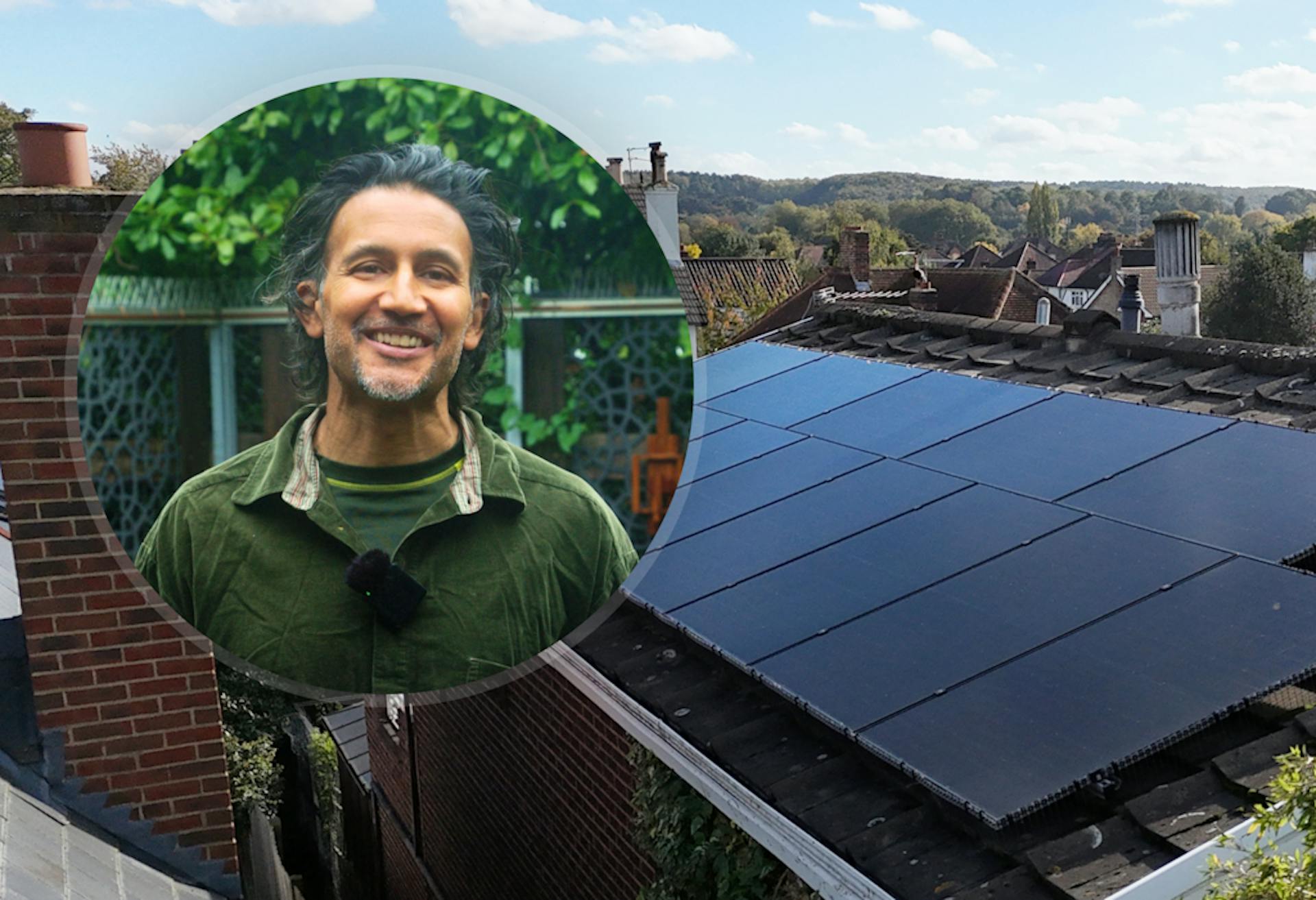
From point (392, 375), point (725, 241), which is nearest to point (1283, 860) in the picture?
point (392, 375)

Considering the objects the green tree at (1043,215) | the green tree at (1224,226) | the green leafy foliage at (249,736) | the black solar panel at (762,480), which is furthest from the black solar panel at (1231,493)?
the green tree at (1043,215)

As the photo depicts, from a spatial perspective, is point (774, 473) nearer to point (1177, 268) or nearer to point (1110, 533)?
point (1110, 533)

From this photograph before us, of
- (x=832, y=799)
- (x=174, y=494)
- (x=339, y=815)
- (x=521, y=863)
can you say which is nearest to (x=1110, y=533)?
(x=832, y=799)

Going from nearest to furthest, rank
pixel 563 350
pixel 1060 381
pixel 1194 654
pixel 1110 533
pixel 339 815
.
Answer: pixel 563 350
pixel 1194 654
pixel 1110 533
pixel 1060 381
pixel 339 815

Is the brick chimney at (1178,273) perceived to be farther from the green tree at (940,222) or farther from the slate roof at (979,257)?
the green tree at (940,222)

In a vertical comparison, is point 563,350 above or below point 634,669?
above

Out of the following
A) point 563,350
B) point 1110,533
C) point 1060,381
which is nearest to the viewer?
point 563,350
